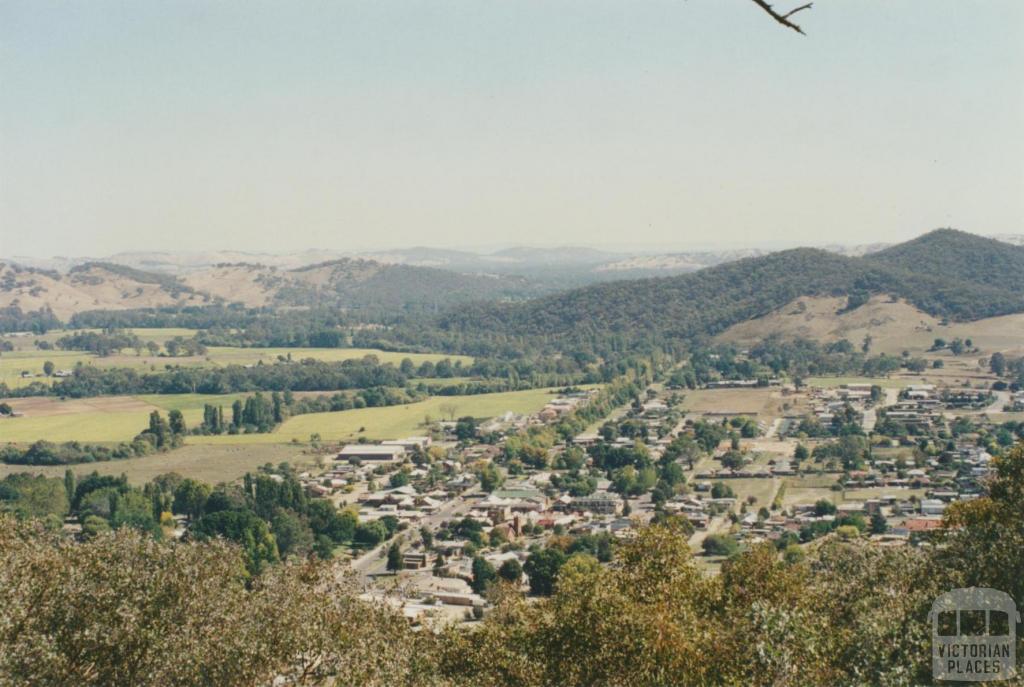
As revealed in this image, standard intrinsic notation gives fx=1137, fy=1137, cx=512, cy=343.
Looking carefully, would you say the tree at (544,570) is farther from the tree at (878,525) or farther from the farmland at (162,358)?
the farmland at (162,358)

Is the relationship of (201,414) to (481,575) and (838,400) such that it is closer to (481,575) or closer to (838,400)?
(838,400)

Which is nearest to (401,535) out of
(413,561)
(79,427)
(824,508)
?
(413,561)

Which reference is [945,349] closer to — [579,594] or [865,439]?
[865,439]

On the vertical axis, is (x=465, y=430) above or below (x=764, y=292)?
below

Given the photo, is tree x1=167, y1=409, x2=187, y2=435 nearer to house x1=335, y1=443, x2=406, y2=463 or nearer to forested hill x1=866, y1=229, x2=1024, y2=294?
house x1=335, y1=443, x2=406, y2=463

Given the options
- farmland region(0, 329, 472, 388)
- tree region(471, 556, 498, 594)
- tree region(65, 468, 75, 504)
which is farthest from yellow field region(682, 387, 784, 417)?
tree region(65, 468, 75, 504)

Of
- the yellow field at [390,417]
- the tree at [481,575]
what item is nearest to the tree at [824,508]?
the tree at [481,575]

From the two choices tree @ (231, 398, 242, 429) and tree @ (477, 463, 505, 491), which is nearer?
tree @ (477, 463, 505, 491)

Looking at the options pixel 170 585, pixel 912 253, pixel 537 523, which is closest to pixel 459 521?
pixel 537 523
